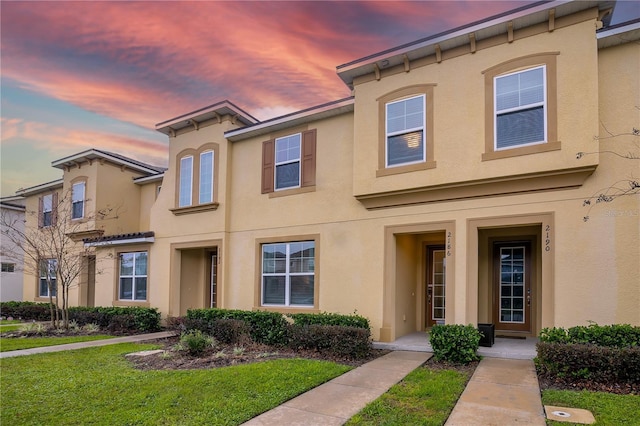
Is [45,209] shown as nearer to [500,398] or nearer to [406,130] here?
[406,130]

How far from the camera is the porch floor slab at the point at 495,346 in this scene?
8742 mm

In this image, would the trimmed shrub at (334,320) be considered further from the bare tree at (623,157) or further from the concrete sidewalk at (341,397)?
the bare tree at (623,157)

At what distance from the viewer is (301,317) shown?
10844 millimetres

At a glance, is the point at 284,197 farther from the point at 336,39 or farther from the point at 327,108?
the point at 336,39

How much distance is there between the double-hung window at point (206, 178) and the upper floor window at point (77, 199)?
725 cm

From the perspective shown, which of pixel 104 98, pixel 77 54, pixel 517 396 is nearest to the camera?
pixel 517 396

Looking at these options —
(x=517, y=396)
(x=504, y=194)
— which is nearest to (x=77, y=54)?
(x=504, y=194)

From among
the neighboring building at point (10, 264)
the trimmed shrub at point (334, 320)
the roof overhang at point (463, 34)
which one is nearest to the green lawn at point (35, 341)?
the trimmed shrub at point (334, 320)

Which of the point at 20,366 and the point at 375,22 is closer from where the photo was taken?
the point at 20,366

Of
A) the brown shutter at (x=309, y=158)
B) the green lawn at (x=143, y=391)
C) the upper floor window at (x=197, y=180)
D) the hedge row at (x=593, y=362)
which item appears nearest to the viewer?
the green lawn at (x=143, y=391)

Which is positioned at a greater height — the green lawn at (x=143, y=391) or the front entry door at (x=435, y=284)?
the front entry door at (x=435, y=284)

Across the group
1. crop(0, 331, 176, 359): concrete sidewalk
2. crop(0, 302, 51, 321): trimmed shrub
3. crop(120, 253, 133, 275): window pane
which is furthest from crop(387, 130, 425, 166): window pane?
crop(0, 302, 51, 321): trimmed shrub

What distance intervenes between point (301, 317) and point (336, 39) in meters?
7.87

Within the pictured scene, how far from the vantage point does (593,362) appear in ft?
21.8
